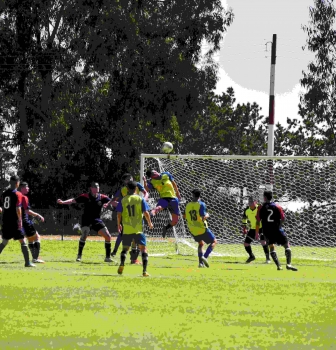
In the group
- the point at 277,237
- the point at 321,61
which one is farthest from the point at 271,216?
the point at 321,61

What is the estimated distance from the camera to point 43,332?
30.4ft

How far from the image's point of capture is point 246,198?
33.7m

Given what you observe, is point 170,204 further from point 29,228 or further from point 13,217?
point 13,217

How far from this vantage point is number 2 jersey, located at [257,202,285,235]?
20234mm

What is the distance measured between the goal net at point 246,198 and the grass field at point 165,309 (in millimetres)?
10063

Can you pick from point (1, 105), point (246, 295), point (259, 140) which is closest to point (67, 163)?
point (1, 105)

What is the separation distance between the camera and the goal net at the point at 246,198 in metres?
29.6

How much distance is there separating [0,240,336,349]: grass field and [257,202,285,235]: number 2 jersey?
118 centimetres

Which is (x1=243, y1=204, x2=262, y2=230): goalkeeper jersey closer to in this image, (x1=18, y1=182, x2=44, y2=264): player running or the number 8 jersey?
the number 8 jersey

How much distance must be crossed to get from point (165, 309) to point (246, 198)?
73.8 ft

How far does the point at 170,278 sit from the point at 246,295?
3516 mm

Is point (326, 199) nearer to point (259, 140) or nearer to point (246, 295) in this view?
point (246, 295)

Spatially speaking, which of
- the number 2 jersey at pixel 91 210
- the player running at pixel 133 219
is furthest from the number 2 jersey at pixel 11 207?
the player running at pixel 133 219

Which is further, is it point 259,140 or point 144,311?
point 259,140
